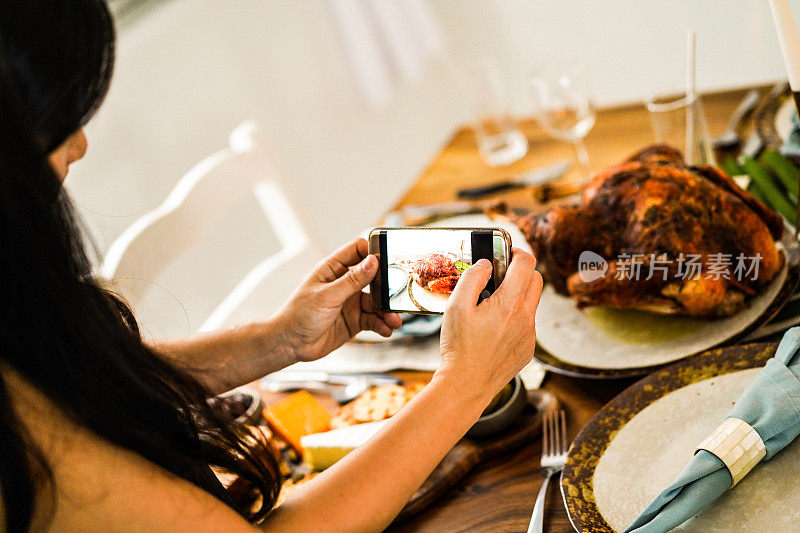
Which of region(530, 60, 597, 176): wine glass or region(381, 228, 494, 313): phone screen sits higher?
region(381, 228, 494, 313): phone screen

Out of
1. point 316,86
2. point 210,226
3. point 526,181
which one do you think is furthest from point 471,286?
point 316,86

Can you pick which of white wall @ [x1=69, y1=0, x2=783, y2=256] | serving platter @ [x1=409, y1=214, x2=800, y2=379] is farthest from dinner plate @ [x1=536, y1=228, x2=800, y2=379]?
white wall @ [x1=69, y1=0, x2=783, y2=256]

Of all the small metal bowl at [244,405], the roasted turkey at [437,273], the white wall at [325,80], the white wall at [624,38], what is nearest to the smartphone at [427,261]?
the roasted turkey at [437,273]

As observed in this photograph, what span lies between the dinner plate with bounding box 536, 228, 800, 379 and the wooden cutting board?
0.07m

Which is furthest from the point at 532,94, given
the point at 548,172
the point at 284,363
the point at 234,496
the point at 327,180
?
the point at 327,180

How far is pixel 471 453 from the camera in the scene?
825mm

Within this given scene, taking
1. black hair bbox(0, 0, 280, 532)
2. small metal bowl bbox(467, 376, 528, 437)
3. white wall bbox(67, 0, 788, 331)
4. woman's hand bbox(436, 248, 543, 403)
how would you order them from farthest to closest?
1. white wall bbox(67, 0, 788, 331)
2. small metal bowl bbox(467, 376, 528, 437)
3. woman's hand bbox(436, 248, 543, 403)
4. black hair bbox(0, 0, 280, 532)

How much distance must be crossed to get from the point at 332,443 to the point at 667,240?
45 cm

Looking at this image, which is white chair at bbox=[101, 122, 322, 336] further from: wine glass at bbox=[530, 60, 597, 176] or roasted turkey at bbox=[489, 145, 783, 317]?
roasted turkey at bbox=[489, 145, 783, 317]

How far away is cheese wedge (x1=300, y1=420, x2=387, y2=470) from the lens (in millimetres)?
863

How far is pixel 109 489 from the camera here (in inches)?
23.2

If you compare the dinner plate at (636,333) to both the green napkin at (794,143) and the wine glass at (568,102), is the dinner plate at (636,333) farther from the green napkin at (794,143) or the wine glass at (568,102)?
the wine glass at (568,102)

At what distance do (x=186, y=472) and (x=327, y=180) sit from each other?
2.10m

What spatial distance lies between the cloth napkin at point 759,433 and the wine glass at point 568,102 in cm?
74
